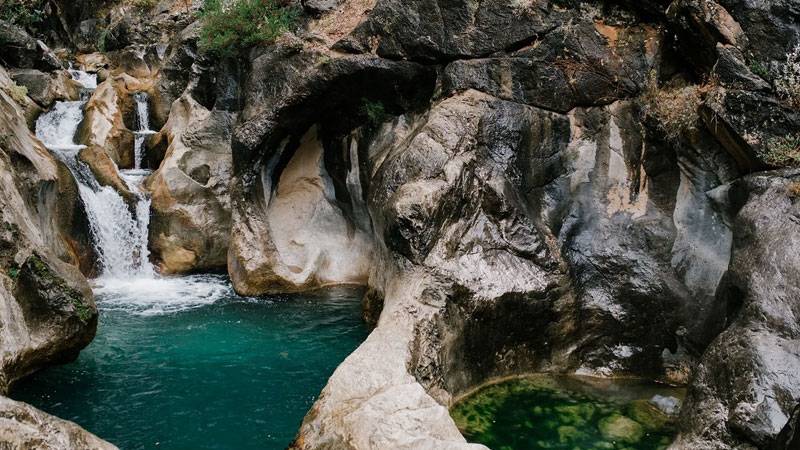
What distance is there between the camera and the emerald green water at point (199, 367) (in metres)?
7.94

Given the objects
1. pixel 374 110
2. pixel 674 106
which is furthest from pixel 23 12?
pixel 674 106

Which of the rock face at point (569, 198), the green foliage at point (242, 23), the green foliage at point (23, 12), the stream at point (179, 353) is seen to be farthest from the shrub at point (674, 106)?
the green foliage at point (23, 12)

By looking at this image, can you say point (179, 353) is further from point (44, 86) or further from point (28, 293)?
point (44, 86)

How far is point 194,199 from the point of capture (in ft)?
47.3

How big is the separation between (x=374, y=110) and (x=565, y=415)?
24.4ft

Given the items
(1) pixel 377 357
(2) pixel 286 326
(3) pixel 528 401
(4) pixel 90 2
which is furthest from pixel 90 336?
(4) pixel 90 2

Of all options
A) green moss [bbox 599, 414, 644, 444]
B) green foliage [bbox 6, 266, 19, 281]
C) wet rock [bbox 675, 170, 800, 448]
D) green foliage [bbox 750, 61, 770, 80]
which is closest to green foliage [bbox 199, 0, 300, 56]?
green foliage [bbox 6, 266, 19, 281]

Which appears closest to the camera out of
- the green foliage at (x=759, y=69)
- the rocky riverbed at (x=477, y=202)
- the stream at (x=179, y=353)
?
the rocky riverbed at (x=477, y=202)

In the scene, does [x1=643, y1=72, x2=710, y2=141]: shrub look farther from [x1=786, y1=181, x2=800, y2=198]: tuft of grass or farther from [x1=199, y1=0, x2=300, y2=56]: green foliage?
[x1=199, y1=0, x2=300, y2=56]: green foliage

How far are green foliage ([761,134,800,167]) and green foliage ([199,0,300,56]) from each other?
9.95m

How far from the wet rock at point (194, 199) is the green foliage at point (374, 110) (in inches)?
158

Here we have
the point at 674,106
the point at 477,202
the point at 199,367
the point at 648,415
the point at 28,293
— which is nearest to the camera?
the point at 28,293

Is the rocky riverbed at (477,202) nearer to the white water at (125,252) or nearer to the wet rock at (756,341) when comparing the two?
the wet rock at (756,341)

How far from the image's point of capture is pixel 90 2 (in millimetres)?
25141
